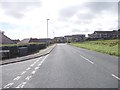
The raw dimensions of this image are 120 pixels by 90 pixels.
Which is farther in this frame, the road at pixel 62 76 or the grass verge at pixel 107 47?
A: the grass verge at pixel 107 47

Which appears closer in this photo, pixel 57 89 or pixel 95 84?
pixel 57 89

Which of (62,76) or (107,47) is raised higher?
(62,76)

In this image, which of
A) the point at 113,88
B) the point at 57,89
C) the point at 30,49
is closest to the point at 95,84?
the point at 113,88

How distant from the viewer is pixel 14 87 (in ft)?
30.1

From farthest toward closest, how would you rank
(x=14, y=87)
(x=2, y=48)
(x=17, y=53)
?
(x=17, y=53)
(x=2, y=48)
(x=14, y=87)

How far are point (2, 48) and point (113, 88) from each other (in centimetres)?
2145

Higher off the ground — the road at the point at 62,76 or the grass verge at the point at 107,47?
the road at the point at 62,76

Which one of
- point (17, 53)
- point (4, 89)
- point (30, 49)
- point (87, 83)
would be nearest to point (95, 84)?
point (87, 83)

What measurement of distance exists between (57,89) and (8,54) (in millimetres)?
21165

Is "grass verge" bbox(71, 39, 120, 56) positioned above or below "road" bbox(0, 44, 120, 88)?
below

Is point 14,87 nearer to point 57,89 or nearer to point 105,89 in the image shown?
point 57,89

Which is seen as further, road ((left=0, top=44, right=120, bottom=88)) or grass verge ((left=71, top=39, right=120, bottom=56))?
grass verge ((left=71, top=39, right=120, bottom=56))

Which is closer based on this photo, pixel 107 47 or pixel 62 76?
pixel 62 76

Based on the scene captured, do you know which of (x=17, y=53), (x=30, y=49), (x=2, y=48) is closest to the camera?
(x=2, y=48)
